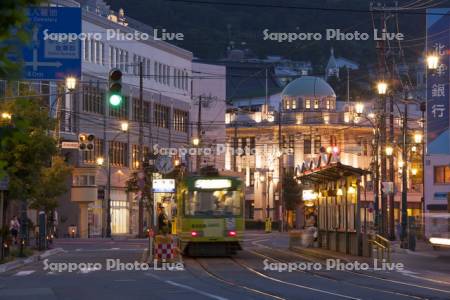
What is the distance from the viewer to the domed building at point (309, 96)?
122000 millimetres

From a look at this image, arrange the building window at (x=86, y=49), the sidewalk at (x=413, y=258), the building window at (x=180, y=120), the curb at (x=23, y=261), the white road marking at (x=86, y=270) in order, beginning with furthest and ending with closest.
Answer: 1. the building window at (x=180, y=120)
2. the building window at (x=86, y=49)
3. the curb at (x=23, y=261)
4. the sidewalk at (x=413, y=258)
5. the white road marking at (x=86, y=270)

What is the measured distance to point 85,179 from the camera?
263ft

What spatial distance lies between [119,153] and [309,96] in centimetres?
4099

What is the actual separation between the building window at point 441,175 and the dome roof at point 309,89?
4281 centimetres

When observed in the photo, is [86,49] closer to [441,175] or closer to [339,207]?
[441,175]

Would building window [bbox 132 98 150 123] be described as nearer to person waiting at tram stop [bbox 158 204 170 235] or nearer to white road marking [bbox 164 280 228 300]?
person waiting at tram stop [bbox 158 204 170 235]

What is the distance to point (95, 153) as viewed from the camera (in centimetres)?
8219

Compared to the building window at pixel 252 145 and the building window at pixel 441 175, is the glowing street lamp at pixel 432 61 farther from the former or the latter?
the building window at pixel 252 145

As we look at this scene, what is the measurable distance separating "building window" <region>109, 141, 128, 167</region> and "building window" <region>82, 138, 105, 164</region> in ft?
4.59

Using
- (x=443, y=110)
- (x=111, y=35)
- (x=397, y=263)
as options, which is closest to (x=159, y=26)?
(x=111, y=35)

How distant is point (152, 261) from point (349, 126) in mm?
85402

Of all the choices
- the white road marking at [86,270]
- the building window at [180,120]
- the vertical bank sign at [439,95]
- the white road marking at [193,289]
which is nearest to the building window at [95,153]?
the building window at [180,120]

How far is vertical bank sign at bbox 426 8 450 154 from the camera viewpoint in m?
47.5

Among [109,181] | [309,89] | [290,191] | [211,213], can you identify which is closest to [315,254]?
[211,213]
